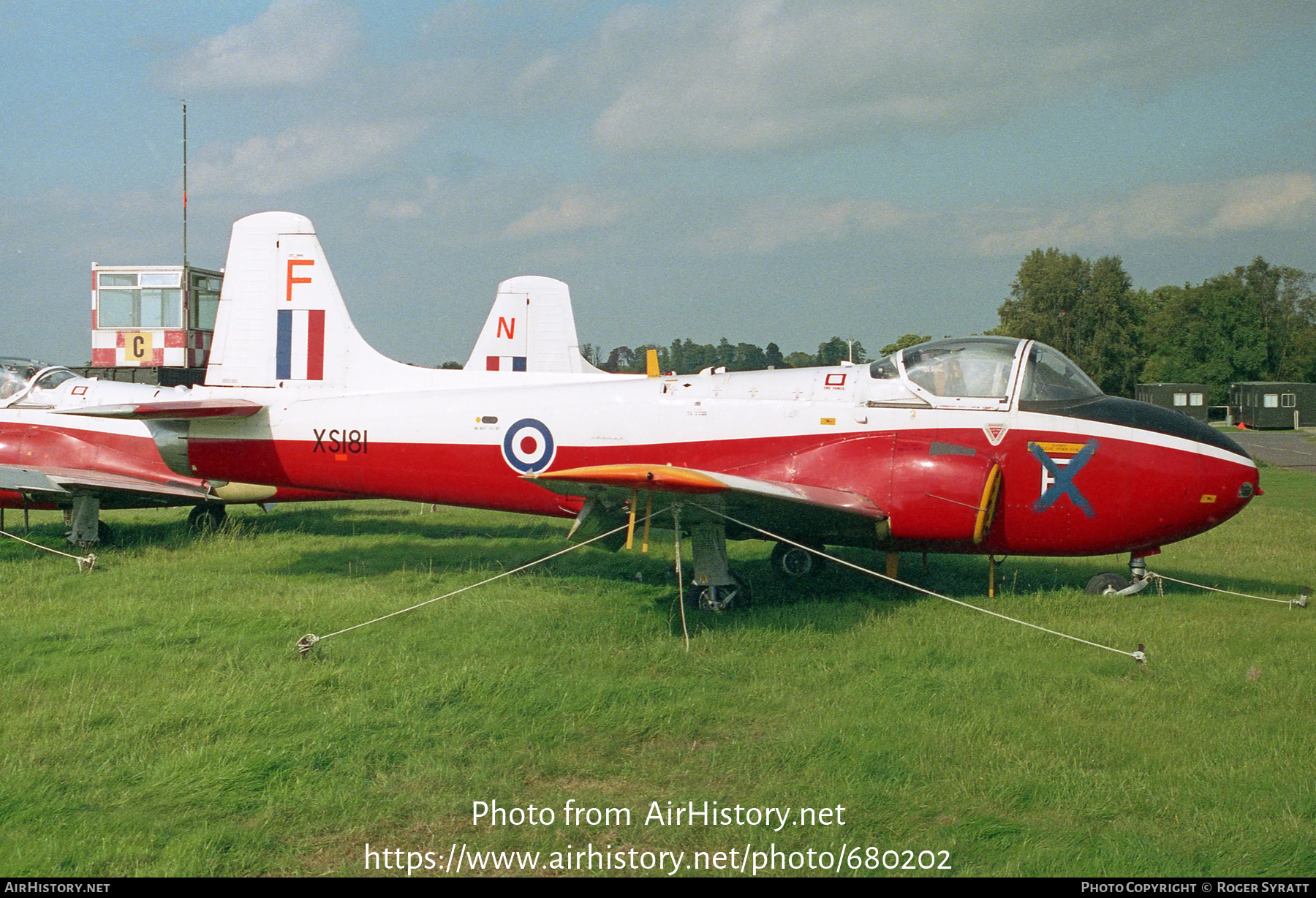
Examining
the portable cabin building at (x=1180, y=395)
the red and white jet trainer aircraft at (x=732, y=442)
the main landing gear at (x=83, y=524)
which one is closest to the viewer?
the red and white jet trainer aircraft at (x=732, y=442)

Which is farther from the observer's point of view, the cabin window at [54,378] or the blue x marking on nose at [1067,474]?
the cabin window at [54,378]

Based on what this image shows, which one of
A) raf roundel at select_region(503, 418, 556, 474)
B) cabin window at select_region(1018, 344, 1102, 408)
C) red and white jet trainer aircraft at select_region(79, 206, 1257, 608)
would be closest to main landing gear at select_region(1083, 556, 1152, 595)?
red and white jet trainer aircraft at select_region(79, 206, 1257, 608)

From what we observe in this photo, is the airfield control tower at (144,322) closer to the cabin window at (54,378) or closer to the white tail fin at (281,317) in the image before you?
the cabin window at (54,378)

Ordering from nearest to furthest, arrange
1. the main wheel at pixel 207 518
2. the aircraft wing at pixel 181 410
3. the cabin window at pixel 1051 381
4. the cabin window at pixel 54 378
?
the cabin window at pixel 1051 381 → the aircraft wing at pixel 181 410 → the cabin window at pixel 54 378 → the main wheel at pixel 207 518

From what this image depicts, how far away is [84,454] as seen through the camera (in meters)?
10.9

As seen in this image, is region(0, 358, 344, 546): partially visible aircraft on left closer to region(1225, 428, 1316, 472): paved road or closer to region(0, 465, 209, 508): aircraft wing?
region(0, 465, 209, 508): aircraft wing

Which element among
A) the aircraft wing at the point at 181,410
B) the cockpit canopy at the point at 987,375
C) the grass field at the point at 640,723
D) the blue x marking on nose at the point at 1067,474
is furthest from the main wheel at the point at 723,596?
the aircraft wing at the point at 181,410

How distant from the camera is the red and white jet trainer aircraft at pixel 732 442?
7.14 metres

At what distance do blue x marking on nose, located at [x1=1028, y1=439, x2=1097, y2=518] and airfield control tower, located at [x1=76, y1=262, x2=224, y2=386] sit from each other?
53.6 feet

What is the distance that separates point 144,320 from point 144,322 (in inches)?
1.2

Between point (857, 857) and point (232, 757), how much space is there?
2.95 m

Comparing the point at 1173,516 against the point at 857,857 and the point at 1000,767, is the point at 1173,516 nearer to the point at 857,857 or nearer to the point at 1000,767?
the point at 1000,767

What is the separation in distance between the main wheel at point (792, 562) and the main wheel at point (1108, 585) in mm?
2479

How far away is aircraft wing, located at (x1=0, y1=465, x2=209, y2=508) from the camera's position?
32.1 feet
